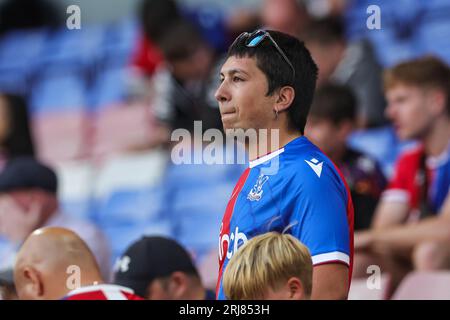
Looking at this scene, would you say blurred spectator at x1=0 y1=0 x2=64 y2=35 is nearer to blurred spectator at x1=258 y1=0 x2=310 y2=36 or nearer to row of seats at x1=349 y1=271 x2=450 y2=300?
blurred spectator at x1=258 y1=0 x2=310 y2=36

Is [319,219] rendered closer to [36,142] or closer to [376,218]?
[376,218]

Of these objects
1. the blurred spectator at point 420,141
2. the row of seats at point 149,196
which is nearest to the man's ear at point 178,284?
the blurred spectator at point 420,141

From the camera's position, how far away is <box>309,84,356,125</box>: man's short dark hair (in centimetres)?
497

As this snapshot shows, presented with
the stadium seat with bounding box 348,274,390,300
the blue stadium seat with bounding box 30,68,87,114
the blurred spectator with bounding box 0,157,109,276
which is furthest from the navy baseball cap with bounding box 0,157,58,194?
the blue stadium seat with bounding box 30,68,87,114

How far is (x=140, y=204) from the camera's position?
6.86m

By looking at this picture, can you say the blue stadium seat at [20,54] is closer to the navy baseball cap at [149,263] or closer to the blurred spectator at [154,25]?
the blurred spectator at [154,25]

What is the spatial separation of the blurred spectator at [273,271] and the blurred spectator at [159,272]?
1.10m

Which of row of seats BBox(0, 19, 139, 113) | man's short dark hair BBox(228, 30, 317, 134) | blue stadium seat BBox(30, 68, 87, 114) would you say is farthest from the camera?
blue stadium seat BBox(30, 68, 87, 114)

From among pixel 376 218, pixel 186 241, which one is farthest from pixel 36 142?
pixel 376 218

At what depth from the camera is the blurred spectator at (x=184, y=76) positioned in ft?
21.5

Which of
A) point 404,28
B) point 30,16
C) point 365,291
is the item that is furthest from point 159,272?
point 30,16

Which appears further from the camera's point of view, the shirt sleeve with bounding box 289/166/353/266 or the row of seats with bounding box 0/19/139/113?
the row of seats with bounding box 0/19/139/113

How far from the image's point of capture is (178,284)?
347 cm
